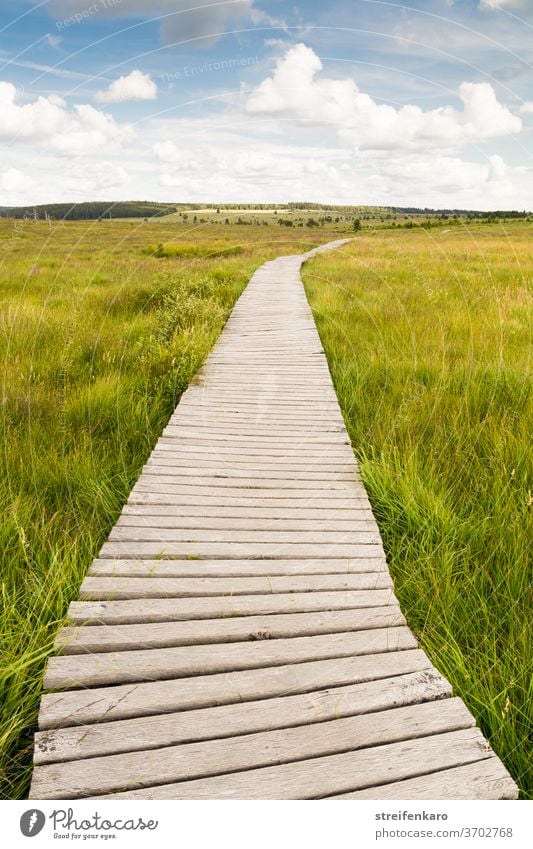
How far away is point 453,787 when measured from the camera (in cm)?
156

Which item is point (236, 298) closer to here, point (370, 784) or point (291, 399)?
point (291, 399)

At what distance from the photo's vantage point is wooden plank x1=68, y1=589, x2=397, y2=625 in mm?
2221

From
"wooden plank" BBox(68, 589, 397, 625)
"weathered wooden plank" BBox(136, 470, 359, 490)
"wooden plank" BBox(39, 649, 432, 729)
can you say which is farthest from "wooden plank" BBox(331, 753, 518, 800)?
"weathered wooden plank" BBox(136, 470, 359, 490)

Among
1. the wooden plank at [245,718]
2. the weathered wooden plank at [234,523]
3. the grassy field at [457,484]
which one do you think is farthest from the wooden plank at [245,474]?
the wooden plank at [245,718]

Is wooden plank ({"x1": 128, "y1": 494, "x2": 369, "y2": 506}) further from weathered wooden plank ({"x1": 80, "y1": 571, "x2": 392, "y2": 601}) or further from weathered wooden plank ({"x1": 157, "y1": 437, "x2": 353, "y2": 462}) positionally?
weathered wooden plank ({"x1": 80, "y1": 571, "x2": 392, "y2": 601})

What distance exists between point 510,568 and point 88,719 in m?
2.03

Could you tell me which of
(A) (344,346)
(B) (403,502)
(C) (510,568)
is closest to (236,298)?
(A) (344,346)

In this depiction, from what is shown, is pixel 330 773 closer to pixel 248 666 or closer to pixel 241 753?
pixel 241 753

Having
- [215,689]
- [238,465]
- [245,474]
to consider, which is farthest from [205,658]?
[238,465]

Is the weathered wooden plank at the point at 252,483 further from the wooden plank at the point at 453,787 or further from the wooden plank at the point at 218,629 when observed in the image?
the wooden plank at the point at 453,787
